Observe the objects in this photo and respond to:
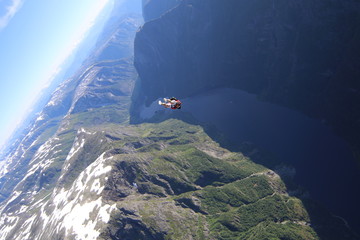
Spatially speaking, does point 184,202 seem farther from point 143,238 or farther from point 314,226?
point 314,226

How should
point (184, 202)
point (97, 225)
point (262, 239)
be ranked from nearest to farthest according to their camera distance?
point (262, 239), point (97, 225), point (184, 202)

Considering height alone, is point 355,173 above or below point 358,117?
below

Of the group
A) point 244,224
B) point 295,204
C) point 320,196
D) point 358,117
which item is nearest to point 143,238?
point 244,224

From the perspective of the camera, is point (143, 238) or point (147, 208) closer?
point (143, 238)

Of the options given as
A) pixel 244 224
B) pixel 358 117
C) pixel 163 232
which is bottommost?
pixel 244 224

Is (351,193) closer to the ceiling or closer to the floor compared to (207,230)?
closer to the ceiling

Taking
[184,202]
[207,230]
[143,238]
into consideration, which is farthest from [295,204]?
[143,238]

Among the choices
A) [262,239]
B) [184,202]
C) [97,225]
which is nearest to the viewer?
[262,239]

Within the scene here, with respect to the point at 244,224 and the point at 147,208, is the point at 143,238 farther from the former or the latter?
the point at 244,224

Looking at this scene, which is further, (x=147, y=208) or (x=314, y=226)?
(x=147, y=208)
